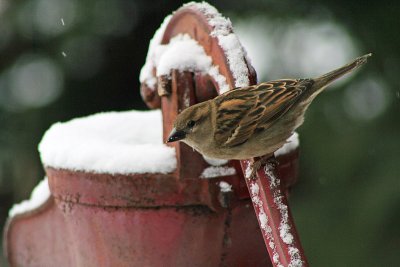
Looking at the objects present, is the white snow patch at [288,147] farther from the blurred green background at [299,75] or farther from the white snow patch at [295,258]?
the blurred green background at [299,75]

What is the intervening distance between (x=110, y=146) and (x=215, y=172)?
28 centimetres

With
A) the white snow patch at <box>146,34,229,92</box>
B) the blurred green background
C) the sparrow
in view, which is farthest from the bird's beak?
the blurred green background

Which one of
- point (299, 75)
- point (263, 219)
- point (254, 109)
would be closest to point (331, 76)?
point (254, 109)

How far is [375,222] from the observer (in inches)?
128

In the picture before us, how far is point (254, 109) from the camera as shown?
6.48ft

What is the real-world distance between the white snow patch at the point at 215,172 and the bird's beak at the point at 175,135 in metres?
0.09

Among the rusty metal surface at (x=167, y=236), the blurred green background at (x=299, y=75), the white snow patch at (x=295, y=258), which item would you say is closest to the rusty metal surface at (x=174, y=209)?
the rusty metal surface at (x=167, y=236)

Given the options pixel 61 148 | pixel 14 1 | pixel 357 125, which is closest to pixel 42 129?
pixel 14 1

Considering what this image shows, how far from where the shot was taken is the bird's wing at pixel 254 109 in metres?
1.94

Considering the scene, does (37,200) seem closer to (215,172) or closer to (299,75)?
(215,172)

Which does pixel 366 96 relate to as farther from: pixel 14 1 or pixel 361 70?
pixel 14 1

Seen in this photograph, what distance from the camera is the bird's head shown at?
176cm

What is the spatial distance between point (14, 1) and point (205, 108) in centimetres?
237

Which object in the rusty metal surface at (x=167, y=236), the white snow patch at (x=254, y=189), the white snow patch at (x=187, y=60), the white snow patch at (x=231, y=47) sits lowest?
the rusty metal surface at (x=167, y=236)
